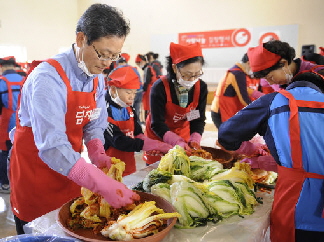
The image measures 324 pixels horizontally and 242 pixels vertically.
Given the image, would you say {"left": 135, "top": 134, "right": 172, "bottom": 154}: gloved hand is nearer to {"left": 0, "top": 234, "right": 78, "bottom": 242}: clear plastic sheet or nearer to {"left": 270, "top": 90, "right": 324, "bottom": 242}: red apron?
{"left": 270, "top": 90, "right": 324, "bottom": 242}: red apron

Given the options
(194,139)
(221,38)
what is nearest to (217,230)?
(194,139)

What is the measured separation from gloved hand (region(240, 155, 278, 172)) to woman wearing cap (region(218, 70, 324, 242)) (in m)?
0.40

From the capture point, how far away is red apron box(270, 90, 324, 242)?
1.41 meters

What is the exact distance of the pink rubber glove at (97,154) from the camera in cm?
177

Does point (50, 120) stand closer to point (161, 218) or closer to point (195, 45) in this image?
point (161, 218)

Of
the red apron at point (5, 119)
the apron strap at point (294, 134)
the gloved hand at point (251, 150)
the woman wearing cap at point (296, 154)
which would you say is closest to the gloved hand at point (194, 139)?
the gloved hand at point (251, 150)

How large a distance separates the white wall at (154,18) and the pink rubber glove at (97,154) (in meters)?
8.86

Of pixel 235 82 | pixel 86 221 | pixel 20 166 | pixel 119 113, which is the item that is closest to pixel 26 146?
pixel 20 166

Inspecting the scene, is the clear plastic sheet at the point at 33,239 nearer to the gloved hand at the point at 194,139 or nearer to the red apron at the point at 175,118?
the gloved hand at the point at 194,139

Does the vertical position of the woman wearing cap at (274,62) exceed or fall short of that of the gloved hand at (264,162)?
it exceeds it

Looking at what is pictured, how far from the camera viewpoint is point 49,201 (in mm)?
1745

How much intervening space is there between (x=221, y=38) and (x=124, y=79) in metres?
8.72

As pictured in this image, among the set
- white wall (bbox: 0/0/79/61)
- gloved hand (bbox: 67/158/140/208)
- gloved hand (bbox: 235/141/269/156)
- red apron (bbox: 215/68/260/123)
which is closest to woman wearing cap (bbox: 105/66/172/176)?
gloved hand (bbox: 235/141/269/156)

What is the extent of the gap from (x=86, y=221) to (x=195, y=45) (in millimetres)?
1737
